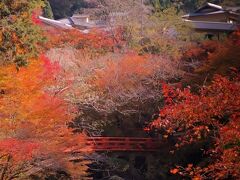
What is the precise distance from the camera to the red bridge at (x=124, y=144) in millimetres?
19309

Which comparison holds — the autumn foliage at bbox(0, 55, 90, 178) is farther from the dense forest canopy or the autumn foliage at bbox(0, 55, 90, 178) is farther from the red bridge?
the red bridge

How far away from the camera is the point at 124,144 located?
65.9 ft

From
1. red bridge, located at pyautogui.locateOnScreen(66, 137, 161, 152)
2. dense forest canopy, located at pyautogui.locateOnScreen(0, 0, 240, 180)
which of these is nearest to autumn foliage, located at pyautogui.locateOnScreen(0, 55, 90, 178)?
dense forest canopy, located at pyautogui.locateOnScreen(0, 0, 240, 180)

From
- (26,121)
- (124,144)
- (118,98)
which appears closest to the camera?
(26,121)

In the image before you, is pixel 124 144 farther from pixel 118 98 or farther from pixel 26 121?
pixel 26 121

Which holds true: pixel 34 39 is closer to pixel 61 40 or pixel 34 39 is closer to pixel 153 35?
pixel 153 35

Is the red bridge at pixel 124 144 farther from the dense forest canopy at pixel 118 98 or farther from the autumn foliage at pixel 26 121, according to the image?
the autumn foliage at pixel 26 121

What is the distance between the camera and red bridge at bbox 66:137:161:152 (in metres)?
19.3

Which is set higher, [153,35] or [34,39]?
[34,39]

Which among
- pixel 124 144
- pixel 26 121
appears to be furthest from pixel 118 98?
pixel 26 121

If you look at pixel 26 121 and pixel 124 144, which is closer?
pixel 26 121

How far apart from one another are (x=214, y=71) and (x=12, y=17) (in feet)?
31.5

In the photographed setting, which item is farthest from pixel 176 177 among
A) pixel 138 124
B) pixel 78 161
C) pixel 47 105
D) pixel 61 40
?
pixel 61 40

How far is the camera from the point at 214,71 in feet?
58.4
